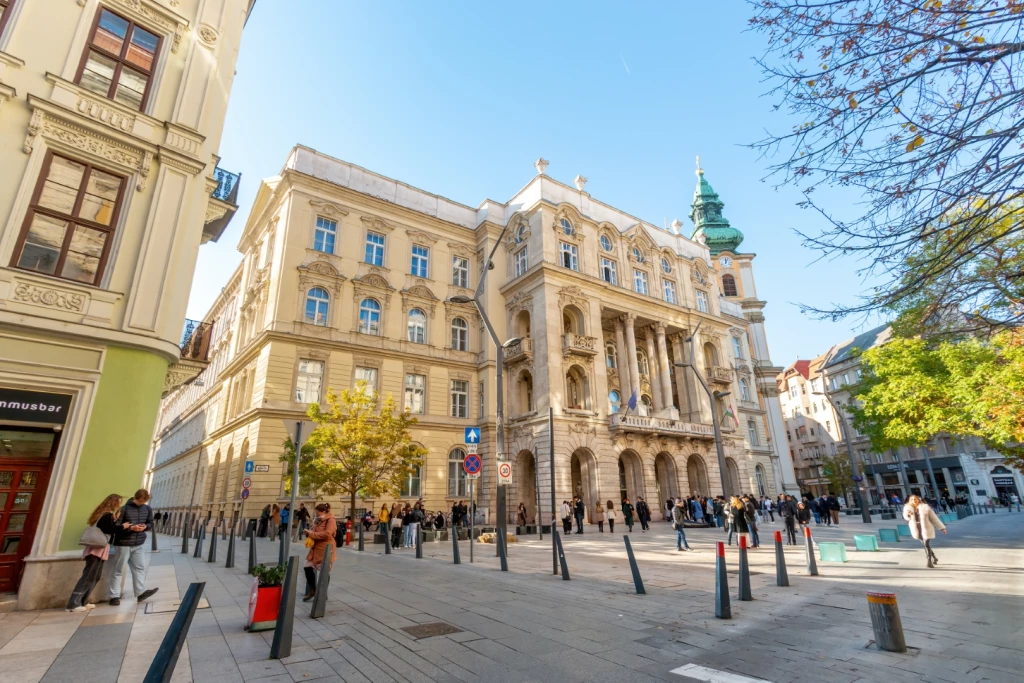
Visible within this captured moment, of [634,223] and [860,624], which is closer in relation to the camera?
[860,624]

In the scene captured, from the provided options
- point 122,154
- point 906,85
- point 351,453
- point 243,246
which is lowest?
point 351,453

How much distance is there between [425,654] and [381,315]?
85.1 ft

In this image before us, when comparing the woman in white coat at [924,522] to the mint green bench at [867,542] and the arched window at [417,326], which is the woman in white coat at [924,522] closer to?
the mint green bench at [867,542]

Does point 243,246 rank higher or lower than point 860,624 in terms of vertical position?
higher

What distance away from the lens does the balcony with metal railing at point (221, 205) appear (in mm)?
12633

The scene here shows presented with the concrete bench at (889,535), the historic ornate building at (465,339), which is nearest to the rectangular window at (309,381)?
the historic ornate building at (465,339)

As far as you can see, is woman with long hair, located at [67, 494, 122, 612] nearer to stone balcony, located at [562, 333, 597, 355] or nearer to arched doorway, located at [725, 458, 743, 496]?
stone balcony, located at [562, 333, 597, 355]

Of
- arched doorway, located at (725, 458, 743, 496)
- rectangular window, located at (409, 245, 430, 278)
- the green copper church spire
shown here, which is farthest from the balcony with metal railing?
the green copper church spire

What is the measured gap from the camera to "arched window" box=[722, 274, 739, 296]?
5391 centimetres

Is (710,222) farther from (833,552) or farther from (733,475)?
(833,552)

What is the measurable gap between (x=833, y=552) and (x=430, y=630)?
11.2 metres

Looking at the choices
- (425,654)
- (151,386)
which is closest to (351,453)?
(151,386)

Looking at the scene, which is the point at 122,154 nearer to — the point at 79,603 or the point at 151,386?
the point at 151,386

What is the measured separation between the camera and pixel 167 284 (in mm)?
10000
